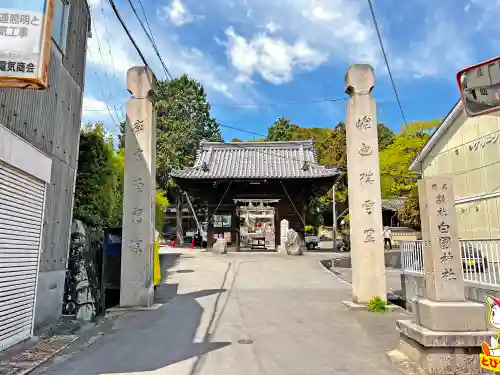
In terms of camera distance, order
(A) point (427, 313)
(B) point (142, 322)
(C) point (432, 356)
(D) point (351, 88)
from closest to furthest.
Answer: (C) point (432, 356), (A) point (427, 313), (B) point (142, 322), (D) point (351, 88)

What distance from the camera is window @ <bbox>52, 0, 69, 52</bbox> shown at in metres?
8.50

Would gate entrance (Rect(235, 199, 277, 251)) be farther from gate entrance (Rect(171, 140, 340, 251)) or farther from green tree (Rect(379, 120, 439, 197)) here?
green tree (Rect(379, 120, 439, 197))

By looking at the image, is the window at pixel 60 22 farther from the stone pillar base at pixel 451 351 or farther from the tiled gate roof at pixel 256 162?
the tiled gate roof at pixel 256 162

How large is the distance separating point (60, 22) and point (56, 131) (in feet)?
8.85

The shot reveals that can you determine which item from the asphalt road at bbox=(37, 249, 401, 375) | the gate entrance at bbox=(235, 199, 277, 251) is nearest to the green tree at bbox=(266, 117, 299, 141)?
the gate entrance at bbox=(235, 199, 277, 251)

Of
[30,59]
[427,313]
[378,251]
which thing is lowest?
[427,313]

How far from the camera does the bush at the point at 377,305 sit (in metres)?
8.93

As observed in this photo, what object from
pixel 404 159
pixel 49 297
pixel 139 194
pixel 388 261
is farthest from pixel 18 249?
pixel 404 159

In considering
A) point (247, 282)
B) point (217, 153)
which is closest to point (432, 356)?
point (247, 282)

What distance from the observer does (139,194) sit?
32.4 feet

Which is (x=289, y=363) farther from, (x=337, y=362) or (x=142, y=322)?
(x=142, y=322)

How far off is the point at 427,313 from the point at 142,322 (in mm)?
5883

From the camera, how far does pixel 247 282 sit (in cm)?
1364

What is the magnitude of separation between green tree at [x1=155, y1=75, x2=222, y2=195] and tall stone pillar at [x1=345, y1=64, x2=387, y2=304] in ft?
82.4
